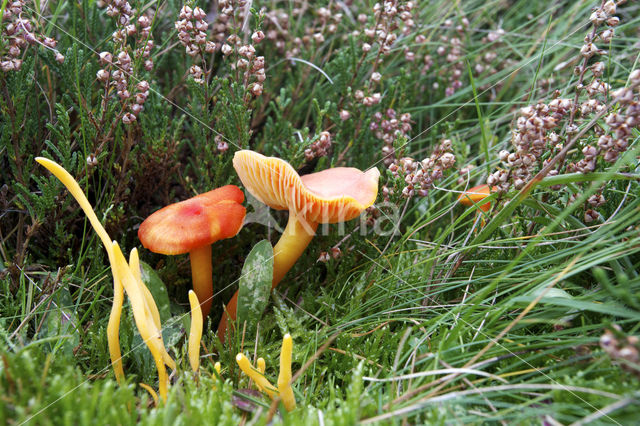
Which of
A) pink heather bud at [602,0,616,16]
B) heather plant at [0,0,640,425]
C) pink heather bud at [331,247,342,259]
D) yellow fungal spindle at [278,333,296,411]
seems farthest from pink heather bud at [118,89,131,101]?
pink heather bud at [602,0,616,16]

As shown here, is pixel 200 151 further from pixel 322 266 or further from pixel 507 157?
pixel 507 157

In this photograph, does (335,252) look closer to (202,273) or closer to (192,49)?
(202,273)

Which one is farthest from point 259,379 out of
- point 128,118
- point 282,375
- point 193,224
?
point 128,118

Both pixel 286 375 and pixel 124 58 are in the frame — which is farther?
pixel 124 58

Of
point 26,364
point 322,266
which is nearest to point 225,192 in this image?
point 322,266

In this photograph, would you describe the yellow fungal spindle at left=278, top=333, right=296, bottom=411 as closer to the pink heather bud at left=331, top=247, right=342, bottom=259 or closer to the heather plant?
the heather plant

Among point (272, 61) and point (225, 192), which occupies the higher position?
point (272, 61)

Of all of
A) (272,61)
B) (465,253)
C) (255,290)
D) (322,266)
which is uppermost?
(272,61)
